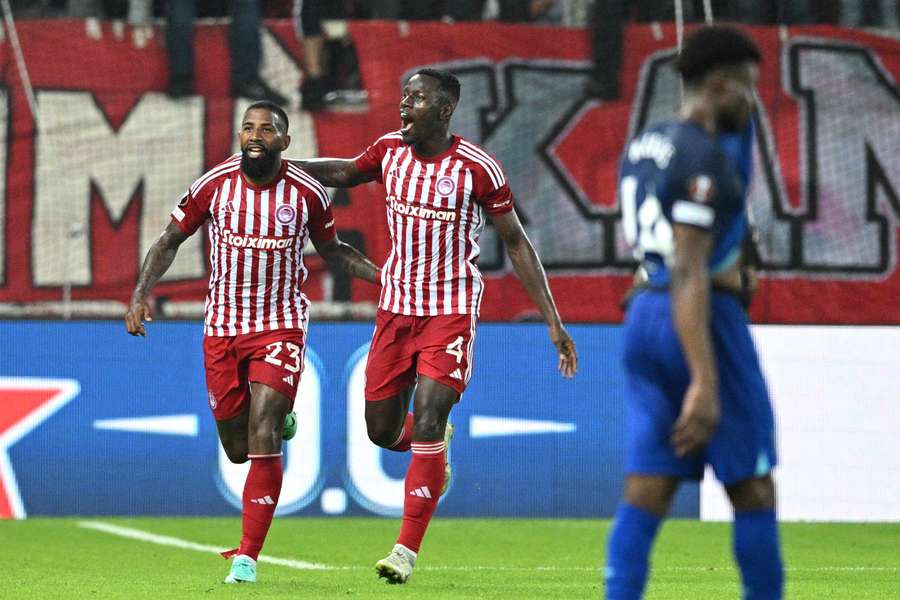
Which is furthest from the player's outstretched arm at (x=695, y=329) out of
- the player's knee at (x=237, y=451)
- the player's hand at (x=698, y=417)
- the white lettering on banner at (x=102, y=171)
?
the white lettering on banner at (x=102, y=171)

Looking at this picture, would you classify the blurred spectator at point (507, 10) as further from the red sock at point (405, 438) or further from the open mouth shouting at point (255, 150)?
the open mouth shouting at point (255, 150)

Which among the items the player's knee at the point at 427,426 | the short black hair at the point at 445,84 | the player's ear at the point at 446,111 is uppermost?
the short black hair at the point at 445,84

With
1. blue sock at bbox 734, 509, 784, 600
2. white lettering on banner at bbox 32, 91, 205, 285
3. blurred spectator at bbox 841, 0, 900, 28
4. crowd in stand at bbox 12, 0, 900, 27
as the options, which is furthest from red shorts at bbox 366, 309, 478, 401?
blurred spectator at bbox 841, 0, 900, 28

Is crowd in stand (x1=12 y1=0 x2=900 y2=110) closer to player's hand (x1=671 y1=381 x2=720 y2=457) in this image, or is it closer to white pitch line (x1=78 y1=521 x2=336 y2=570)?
white pitch line (x1=78 y1=521 x2=336 y2=570)

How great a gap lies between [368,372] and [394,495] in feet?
10.9

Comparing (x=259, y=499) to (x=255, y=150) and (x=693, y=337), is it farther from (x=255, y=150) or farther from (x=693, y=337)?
(x=693, y=337)

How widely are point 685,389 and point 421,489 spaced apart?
2.91m

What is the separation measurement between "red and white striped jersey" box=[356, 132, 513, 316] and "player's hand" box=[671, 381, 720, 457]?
3.32 metres

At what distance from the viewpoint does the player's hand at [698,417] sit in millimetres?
4262

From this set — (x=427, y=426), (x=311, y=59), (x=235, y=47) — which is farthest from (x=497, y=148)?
(x=427, y=426)

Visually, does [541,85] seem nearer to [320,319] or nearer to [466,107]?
[466,107]

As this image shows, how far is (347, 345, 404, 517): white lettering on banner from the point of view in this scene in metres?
11.0

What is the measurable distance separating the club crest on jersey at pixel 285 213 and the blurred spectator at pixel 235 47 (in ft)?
14.3

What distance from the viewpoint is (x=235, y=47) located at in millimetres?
11930
